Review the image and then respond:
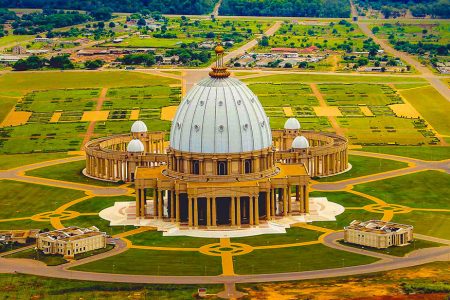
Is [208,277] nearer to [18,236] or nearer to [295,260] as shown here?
[295,260]

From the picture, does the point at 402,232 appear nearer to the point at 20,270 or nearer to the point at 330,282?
the point at 330,282

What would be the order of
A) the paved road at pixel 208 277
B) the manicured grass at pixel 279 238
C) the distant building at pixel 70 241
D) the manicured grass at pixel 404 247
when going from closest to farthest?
the paved road at pixel 208 277 < the distant building at pixel 70 241 < the manicured grass at pixel 404 247 < the manicured grass at pixel 279 238

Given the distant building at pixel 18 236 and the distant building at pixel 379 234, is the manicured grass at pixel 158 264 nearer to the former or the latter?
the distant building at pixel 18 236

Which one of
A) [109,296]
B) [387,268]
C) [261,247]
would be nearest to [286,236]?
[261,247]

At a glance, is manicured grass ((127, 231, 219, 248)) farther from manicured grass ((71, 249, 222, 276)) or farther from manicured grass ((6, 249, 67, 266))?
manicured grass ((6, 249, 67, 266))

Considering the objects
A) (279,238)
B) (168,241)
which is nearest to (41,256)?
(168,241)

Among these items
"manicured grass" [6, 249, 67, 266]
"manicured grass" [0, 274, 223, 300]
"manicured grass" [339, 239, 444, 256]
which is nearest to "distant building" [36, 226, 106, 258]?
"manicured grass" [6, 249, 67, 266]

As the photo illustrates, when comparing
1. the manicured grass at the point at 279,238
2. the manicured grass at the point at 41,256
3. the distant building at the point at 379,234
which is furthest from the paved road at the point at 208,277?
the manicured grass at the point at 279,238
